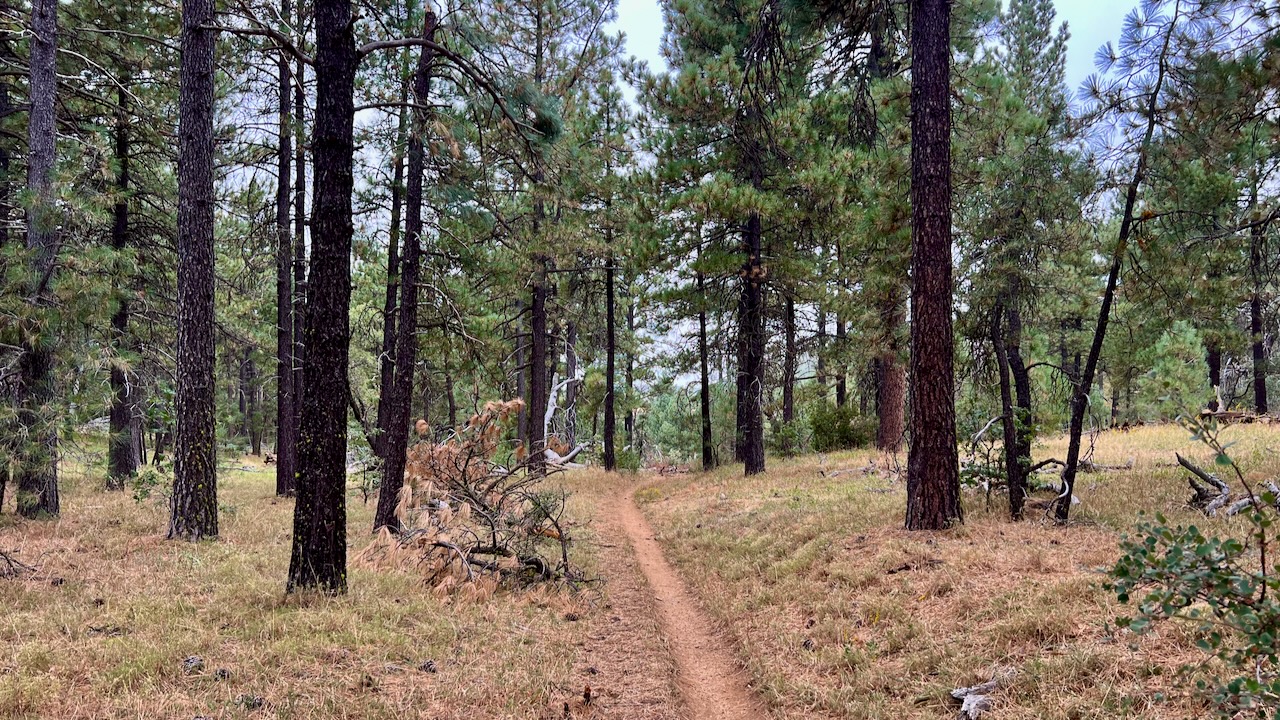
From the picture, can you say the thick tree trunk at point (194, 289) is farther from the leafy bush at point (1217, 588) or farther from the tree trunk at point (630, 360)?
the tree trunk at point (630, 360)

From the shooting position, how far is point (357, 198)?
12031 millimetres

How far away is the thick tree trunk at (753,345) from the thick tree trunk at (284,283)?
999cm

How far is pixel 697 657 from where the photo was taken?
5.83 metres

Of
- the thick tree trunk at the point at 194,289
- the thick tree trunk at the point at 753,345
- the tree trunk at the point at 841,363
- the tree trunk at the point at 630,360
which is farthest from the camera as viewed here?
the tree trunk at the point at 630,360

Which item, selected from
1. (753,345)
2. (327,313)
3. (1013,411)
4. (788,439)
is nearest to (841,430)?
(788,439)

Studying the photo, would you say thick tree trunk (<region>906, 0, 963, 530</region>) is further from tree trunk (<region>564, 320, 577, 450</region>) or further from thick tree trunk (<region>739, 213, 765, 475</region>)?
tree trunk (<region>564, 320, 577, 450</region>)

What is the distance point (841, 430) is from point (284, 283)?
15.4 meters

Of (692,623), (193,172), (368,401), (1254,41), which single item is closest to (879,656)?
(692,623)

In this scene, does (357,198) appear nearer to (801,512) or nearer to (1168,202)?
(801,512)

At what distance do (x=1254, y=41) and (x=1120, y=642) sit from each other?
6854mm

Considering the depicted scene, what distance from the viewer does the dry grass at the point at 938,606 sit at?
379 centimetres

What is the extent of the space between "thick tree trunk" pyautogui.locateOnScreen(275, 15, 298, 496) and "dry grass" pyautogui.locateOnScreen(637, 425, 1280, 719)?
9.27 meters

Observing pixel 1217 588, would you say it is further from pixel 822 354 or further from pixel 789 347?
pixel 822 354

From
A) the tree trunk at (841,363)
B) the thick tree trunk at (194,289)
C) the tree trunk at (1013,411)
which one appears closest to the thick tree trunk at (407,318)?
the thick tree trunk at (194,289)
